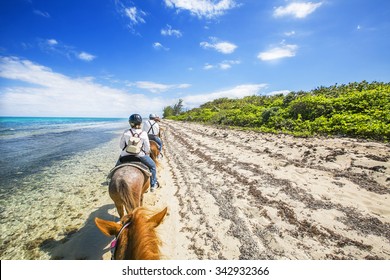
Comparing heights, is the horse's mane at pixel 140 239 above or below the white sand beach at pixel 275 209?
above

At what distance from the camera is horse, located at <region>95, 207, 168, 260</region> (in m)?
1.78

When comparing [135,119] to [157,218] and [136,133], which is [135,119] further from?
[157,218]

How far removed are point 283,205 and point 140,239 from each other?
4.47 metres

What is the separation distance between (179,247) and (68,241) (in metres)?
2.90

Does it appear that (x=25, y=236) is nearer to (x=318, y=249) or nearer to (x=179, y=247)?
(x=179, y=247)

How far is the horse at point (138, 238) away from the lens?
1.78 metres

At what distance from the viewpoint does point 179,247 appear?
3.92 meters

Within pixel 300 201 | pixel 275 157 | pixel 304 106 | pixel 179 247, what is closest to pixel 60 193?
pixel 179 247

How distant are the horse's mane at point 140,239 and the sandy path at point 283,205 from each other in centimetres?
72

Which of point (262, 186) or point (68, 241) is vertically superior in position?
point (262, 186)

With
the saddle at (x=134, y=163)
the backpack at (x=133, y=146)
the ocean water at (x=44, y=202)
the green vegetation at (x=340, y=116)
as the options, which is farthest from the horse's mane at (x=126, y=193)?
the green vegetation at (x=340, y=116)

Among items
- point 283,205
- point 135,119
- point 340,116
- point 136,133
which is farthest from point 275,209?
point 340,116

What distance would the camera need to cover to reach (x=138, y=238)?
6.07ft

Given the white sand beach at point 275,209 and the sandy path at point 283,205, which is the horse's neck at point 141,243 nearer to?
the white sand beach at point 275,209
